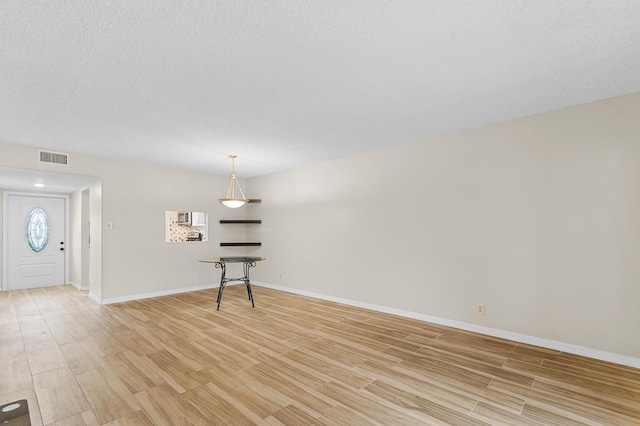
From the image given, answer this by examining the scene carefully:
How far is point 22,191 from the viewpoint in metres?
6.68

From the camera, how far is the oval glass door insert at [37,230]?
6.79 metres

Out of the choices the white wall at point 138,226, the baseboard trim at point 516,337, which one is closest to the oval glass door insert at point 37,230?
the white wall at point 138,226

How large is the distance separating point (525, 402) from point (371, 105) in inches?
111

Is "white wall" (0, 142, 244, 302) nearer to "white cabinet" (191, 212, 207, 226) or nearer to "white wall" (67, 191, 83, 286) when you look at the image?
"white cabinet" (191, 212, 207, 226)

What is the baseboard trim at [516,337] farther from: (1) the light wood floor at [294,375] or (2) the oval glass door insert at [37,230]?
(2) the oval glass door insert at [37,230]

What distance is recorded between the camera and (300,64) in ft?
7.46

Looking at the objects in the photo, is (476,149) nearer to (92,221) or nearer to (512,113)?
(512,113)

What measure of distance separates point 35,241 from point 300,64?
26.5ft

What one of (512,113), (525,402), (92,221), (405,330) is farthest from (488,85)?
(92,221)

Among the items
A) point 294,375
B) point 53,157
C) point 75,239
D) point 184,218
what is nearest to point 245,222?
point 184,218

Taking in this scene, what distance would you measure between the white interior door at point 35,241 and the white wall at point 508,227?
6.67 m

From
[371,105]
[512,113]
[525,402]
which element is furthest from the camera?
[512,113]

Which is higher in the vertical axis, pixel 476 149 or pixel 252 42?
pixel 252 42

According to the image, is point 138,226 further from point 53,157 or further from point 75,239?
point 75,239
